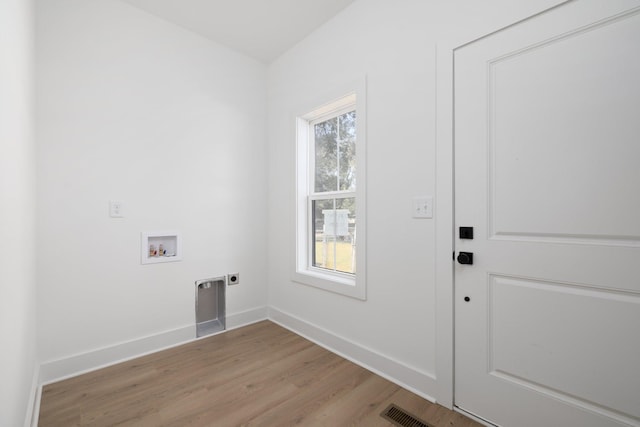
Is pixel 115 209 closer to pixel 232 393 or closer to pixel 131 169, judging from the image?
pixel 131 169

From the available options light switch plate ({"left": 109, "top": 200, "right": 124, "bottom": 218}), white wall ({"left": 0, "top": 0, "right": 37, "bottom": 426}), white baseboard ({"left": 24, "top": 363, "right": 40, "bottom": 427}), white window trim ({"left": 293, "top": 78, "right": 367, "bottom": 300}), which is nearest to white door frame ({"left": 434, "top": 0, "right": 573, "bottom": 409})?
white window trim ({"left": 293, "top": 78, "right": 367, "bottom": 300})

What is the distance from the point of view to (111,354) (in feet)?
7.02

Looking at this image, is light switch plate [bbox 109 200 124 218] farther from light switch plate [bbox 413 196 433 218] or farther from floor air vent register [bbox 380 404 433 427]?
floor air vent register [bbox 380 404 433 427]

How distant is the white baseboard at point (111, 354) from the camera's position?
1.93 meters

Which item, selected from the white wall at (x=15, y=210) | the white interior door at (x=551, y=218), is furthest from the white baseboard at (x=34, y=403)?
the white interior door at (x=551, y=218)

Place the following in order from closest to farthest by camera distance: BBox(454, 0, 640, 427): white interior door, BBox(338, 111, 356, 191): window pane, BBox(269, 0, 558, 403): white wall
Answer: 1. BBox(454, 0, 640, 427): white interior door
2. BBox(269, 0, 558, 403): white wall
3. BBox(338, 111, 356, 191): window pane

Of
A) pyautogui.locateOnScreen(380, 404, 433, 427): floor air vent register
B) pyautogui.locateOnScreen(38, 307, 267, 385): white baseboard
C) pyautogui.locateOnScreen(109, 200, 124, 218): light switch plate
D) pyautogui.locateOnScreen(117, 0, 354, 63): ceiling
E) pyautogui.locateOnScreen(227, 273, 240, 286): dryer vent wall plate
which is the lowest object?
pyautogui.locateOnScreen(380, 404, 433, 427): floor air vent register

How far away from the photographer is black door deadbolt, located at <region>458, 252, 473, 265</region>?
1569mm

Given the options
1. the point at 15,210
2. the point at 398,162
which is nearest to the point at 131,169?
the point at 15,210

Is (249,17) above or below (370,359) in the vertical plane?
above

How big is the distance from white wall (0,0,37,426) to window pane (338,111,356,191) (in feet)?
6.61

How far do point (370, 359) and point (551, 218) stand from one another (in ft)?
4.87

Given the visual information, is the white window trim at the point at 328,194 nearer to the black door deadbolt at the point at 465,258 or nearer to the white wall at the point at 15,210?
the black door deadbolt at the point at 465,258

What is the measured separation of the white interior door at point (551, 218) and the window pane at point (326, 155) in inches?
47.3
